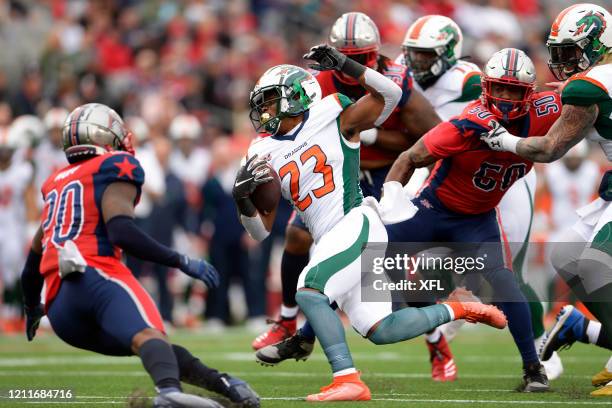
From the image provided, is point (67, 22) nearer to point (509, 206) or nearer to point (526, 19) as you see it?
point (526, 19)

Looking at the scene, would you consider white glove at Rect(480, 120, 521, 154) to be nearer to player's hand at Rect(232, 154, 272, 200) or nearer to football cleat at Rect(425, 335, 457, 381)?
player's hand at Rect(232, 154, 272, 200)

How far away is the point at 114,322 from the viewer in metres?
5.22

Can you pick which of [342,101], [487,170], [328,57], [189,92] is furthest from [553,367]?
[189,92]

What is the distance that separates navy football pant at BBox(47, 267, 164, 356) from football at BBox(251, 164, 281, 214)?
3.26 feet

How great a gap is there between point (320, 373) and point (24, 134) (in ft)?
21.0

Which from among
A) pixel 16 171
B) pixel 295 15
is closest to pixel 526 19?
pixel 295 15

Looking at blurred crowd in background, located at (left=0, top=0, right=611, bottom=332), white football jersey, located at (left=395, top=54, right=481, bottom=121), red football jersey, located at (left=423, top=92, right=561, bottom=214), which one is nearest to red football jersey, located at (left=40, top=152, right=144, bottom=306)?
red football jersey, located at (left=423, top=92, right=561, bottom=214)

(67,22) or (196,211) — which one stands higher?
(67,22)

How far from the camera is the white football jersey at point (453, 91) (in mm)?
7602

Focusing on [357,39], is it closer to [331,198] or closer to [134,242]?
[331,198]

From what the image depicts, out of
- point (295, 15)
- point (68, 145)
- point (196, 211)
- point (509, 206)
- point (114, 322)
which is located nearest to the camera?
point (114, 322)

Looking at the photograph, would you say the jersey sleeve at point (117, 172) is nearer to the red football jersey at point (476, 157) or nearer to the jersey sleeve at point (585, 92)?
the red football jersey at point (476, 157)

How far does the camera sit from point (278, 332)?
745 centimetres

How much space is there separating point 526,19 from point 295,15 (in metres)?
3.82
